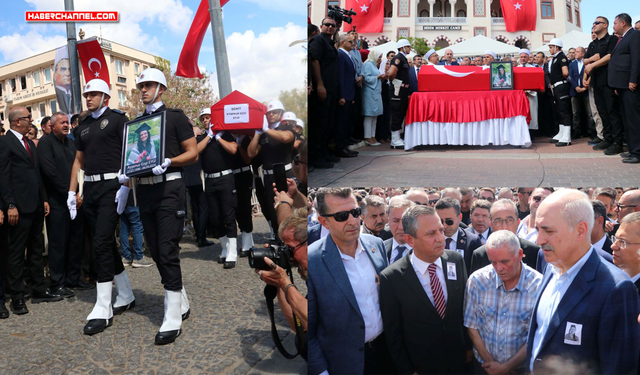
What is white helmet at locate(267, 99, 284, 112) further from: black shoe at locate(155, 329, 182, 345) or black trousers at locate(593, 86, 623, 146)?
black shoe at locate(155, 329, 182, 345)

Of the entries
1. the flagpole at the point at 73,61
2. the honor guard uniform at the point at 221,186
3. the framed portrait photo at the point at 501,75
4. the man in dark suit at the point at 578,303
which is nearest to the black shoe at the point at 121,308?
the honor guard uniform at the point at 221,186

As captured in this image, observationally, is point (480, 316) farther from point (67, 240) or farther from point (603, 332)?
point (67, 240)

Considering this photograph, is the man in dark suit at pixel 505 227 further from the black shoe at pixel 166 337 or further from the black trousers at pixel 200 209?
the black trousers at pixel 200 209

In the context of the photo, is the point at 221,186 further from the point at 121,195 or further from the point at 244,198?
the point at 121,195

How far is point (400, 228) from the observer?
6.98ft

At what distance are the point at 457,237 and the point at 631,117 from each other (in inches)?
28.5

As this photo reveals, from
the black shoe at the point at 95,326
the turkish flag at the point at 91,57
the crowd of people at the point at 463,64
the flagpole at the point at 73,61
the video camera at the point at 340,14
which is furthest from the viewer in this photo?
the turkish flag at the point at 91,57

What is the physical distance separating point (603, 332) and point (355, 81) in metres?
1.27

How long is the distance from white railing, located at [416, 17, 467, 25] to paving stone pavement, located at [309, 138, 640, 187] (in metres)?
0.43

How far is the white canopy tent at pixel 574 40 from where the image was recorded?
68.8 inches

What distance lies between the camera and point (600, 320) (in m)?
1.87

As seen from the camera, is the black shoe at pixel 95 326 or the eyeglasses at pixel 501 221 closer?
the eyeglasses at pixel 501 221

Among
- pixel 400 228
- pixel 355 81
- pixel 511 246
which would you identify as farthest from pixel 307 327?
pixel 355 81

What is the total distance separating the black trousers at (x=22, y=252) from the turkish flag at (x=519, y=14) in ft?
12.6
